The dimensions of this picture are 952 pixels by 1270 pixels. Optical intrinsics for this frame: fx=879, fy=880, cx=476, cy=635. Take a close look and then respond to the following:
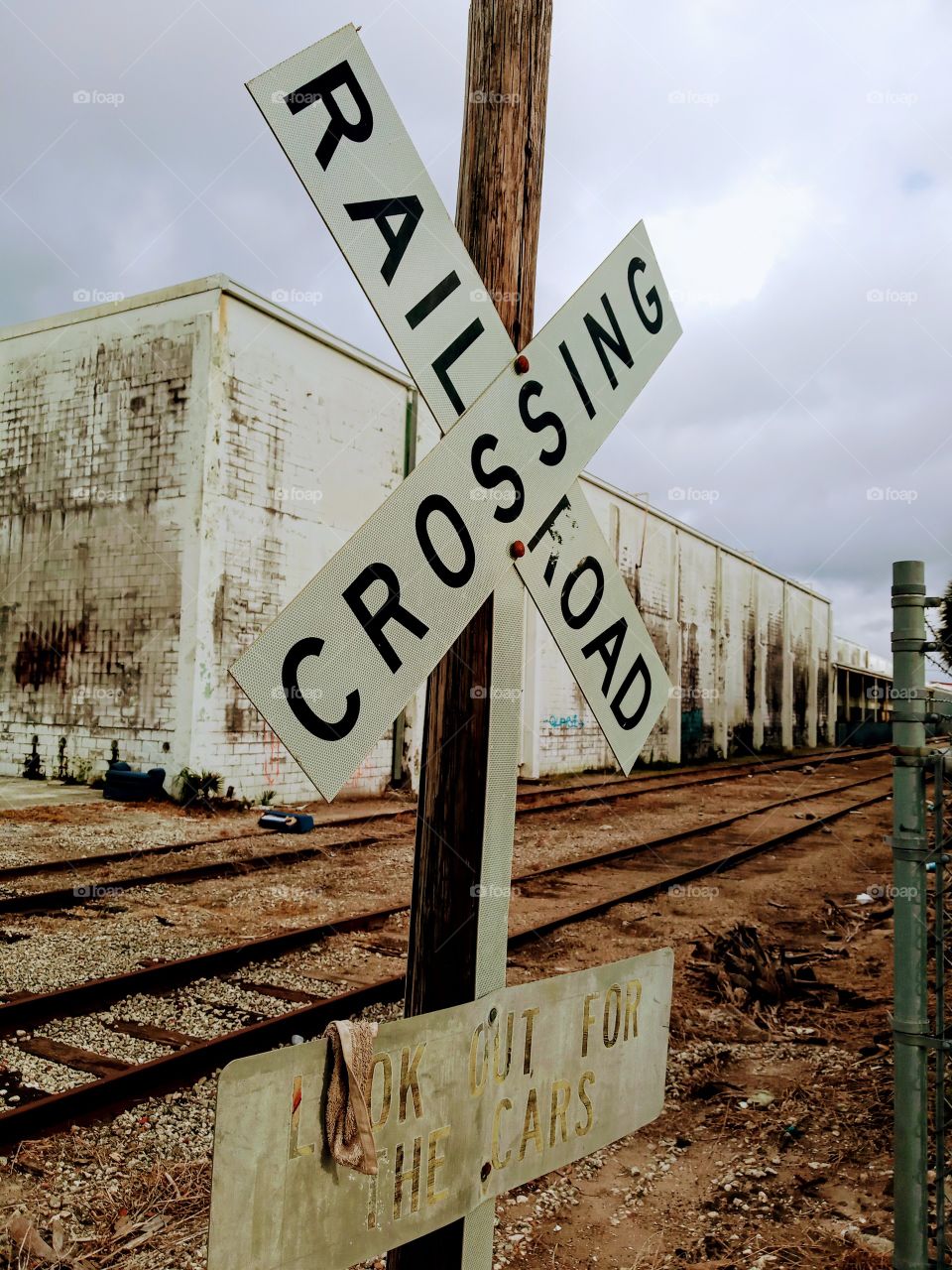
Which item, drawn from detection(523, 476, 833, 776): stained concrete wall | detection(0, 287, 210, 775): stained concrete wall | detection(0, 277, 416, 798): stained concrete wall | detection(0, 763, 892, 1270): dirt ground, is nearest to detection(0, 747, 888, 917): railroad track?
detection(0, 763, 892, 1270): dirt ground

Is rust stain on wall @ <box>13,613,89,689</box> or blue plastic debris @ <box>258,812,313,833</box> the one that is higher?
rust stain on wall @ <box>13,613,89,689</box>

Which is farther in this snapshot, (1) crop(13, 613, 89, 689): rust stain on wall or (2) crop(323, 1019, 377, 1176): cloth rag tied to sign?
(1) crop(13, 613, 89, 689): rust stain on wall

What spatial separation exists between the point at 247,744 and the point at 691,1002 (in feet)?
33.6

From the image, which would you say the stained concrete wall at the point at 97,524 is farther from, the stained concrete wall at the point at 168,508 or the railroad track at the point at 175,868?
the railroad track at the point at 175,868

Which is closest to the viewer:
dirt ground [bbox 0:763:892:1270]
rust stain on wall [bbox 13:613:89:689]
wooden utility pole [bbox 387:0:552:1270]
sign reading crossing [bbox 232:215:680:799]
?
sign reading crossing [bbox 232:215:680:799]

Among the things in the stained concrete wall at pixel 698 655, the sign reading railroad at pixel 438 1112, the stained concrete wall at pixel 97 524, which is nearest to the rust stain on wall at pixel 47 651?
the stained concrete wall at pixel 97 524

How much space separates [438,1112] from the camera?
152cm

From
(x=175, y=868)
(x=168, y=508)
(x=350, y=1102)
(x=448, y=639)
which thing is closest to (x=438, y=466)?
(x=448, y=639)

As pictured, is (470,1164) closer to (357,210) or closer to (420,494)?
(420,494)

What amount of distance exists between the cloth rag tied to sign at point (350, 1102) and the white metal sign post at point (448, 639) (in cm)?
3

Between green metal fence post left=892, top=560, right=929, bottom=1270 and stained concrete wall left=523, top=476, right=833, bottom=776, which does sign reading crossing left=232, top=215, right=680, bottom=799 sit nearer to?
green metal fence post left=892, top=560, right=929, bottom=1270

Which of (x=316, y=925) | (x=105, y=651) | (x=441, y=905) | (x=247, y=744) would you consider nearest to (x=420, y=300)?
(x=441, y=905)

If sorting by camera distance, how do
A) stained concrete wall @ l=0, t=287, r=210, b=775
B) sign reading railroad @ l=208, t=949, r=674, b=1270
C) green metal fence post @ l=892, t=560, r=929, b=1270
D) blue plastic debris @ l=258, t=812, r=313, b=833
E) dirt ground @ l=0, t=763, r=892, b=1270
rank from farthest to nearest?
stained concrete wall @ l=0, t=287, r=210, b=775 → blue plastic debris @ l=258, t=812, r=313, b=833 → dirt ground @ l=0, t=763, r=892, b=1270 → green metal fence post @ l=892, t=560, r=929, b=1270 → sign reading railroad @ l=208, t=949, r=674, b=1270

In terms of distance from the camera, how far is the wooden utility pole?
181 cm
